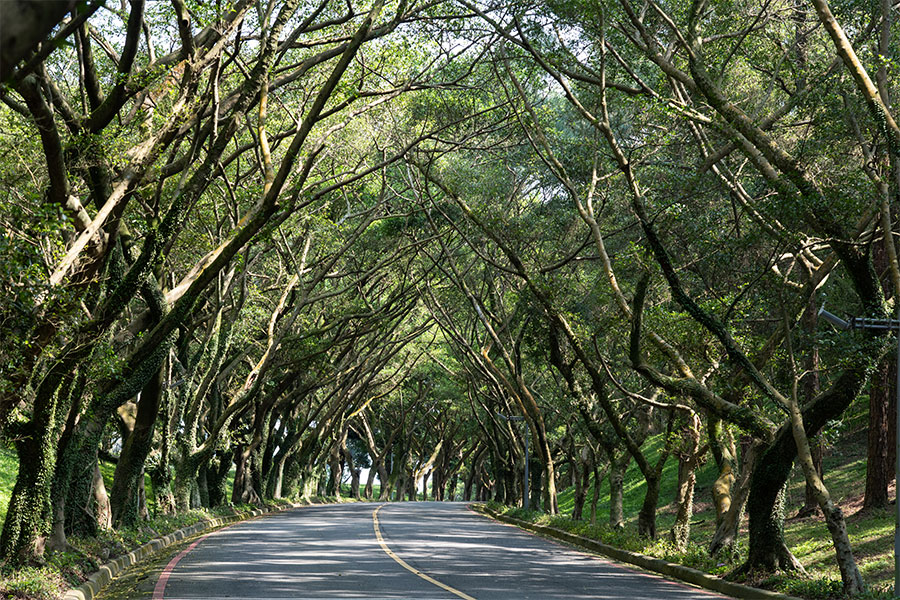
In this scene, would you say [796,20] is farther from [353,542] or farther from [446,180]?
[353,542]

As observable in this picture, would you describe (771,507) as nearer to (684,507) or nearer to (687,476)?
(684,507)

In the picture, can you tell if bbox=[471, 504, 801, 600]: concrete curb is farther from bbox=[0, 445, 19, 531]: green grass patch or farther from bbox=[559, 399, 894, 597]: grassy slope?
bbox=[0, 445, 19, 531]: green grass patch

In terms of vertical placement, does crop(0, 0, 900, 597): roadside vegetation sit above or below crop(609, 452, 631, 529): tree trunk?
above

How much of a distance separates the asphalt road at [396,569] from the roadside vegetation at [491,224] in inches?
68.6

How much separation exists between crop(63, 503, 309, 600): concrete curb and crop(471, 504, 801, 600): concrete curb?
8198 millimetres

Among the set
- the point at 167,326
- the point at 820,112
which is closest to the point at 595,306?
the point at 820,112

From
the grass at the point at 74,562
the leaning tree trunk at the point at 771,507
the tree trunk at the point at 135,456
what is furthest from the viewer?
the tree trunk at the point at 135,456

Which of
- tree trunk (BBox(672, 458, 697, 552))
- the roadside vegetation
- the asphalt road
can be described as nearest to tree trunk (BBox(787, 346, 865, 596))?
the roadside vegetation

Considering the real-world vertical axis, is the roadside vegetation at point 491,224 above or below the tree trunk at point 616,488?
above

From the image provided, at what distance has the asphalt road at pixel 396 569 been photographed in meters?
12.1

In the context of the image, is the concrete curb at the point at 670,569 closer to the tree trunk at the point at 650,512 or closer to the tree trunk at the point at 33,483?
the tree trunk at the point at 650,512

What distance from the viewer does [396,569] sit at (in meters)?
14.7

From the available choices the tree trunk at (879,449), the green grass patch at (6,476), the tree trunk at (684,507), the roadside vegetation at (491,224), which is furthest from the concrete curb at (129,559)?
the tree trunk at (879,449)

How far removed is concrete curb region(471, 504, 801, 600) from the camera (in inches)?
496
